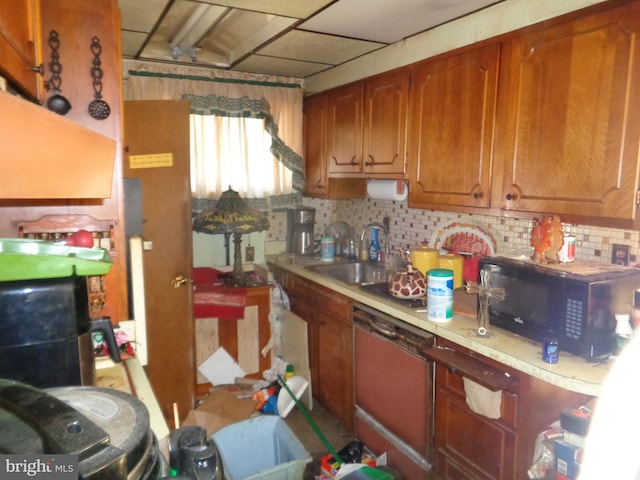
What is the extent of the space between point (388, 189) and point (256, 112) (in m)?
1.16

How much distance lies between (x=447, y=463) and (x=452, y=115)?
61.4 inches

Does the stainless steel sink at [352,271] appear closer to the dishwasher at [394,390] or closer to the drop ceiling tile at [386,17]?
the dishwasher at [394,390]

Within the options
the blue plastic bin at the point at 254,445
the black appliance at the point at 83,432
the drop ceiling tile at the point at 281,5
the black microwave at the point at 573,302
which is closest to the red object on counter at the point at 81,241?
the black appliance at the point at 83,432

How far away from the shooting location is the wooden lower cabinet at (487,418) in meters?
1.53

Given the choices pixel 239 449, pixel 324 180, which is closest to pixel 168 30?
pixel 324 180

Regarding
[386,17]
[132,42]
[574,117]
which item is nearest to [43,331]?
[574,117]

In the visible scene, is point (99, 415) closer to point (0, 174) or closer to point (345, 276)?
point (0, 174)

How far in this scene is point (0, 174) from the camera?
1.76ft

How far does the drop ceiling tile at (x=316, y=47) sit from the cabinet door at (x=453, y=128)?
44cm

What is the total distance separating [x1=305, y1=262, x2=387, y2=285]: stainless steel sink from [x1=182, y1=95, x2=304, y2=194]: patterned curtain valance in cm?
77

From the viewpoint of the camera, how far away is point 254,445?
6.96 ft

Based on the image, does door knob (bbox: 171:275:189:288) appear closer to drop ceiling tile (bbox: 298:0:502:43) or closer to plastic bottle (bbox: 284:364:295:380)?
plastic bottle (bbox: 284:364:295:380)

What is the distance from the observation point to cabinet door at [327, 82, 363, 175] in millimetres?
2877

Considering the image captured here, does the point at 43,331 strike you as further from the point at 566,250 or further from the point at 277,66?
the point at 277,66
